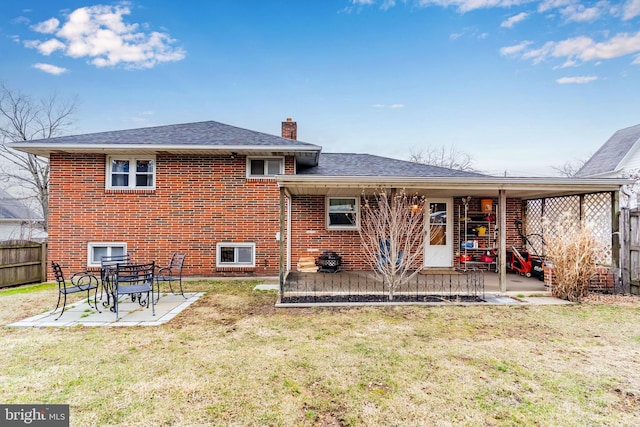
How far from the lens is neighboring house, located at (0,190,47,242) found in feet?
60.3

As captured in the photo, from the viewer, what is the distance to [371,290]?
23.9 ft

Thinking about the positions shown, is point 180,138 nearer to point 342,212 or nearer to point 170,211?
point 170,211

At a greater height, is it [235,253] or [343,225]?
[343,225]

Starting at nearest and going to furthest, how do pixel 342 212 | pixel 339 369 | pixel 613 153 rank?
pixel 339 369 < pixel 342 212 < pixel 613 153

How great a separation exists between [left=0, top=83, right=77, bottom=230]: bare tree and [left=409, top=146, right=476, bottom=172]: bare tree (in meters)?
26.5

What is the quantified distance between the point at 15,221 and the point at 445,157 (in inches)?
1286

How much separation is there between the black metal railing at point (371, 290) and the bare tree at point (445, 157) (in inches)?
915

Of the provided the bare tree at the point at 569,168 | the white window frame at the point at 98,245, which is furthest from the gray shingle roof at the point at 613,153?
the white window frame at the point at 98,245

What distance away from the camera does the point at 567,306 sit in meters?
6.18

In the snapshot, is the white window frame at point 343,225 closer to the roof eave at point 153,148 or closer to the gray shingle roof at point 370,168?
the gray shingle roof at point 370,168

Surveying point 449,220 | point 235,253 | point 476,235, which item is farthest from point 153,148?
point 476,235

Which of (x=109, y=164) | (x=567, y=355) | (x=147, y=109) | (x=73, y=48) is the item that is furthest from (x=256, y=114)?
(x=567, y=355)

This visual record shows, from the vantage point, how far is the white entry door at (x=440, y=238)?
397 inches

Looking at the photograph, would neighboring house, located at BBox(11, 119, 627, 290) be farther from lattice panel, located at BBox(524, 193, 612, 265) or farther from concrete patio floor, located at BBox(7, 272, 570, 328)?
concrete patio floor, located at BBox(7, 272, 570, 328)
